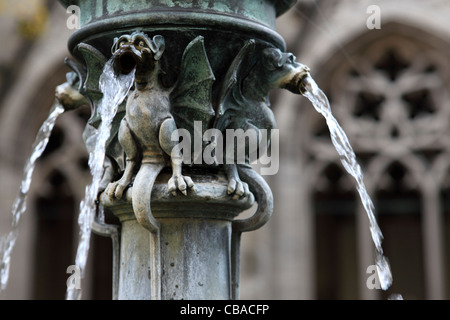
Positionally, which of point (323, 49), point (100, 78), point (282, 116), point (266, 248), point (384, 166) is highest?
point (323, 49)

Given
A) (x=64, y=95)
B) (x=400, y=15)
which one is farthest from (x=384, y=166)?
(x=64, y=95)

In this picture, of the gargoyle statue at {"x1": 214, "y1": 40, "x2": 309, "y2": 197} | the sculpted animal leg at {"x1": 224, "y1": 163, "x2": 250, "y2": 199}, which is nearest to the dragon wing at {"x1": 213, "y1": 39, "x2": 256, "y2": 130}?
the gargoyle statue at {"x1": 214, "y1": 40, "x2": 309, "y2": 197}

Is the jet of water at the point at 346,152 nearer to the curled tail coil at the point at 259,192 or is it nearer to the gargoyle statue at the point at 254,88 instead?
the gargoyle statue at the point at 254,88

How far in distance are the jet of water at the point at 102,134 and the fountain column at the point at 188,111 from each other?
0.04 m

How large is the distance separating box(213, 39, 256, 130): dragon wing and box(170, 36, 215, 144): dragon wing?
0.11 ft

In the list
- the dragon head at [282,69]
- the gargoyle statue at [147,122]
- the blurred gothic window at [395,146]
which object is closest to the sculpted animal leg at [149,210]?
the gargoyle statue at [147,122]

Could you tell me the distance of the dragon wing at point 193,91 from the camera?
2.55 metres

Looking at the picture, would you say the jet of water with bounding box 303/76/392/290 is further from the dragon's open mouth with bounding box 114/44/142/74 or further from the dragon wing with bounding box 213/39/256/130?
the dragon's open mouth with bounding box 114/44/142/74

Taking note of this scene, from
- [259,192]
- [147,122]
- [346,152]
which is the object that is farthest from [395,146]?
[147,122]

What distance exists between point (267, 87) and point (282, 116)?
18.1ft

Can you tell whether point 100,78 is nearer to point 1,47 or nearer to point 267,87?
point 267,87

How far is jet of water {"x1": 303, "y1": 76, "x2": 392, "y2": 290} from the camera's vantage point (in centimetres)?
273

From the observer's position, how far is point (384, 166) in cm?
806

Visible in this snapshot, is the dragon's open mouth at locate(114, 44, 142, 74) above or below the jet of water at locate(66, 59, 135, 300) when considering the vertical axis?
above
